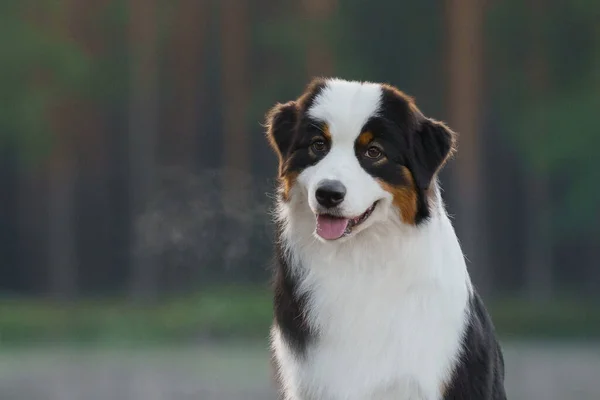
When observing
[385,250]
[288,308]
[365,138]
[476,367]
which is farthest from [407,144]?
[476,367]

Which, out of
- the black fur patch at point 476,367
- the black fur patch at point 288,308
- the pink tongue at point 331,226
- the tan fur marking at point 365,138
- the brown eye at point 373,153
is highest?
the tan fur marking at point 365,138

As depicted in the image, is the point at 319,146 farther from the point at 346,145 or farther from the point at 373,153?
the point at 373,153

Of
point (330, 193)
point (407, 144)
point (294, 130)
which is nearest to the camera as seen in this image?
point (330, 193)

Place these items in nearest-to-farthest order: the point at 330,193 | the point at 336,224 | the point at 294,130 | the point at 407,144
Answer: the point at 330,193, the point at 336,224, the point at 407,144, the point at 294,130

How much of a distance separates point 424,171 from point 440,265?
1.40ft

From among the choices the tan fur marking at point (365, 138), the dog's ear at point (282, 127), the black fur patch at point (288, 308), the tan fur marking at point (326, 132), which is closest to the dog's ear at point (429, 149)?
the tan fur marking at point (365, 138)

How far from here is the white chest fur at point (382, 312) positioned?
4.76m

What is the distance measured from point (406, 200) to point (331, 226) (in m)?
0.36

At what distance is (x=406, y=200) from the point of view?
473 centimetres

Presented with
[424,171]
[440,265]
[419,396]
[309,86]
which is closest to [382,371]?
[419,396]

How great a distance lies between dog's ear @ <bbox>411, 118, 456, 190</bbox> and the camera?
4762 mm

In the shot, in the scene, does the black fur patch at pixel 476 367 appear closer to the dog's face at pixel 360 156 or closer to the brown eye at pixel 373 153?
the dog's face at pixel 360 156

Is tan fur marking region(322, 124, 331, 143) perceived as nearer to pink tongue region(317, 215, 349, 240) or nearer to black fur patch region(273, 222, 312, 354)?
pink tongue region(317, 215, 349, 240)

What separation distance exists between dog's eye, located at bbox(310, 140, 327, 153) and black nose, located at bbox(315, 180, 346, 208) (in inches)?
11.8
